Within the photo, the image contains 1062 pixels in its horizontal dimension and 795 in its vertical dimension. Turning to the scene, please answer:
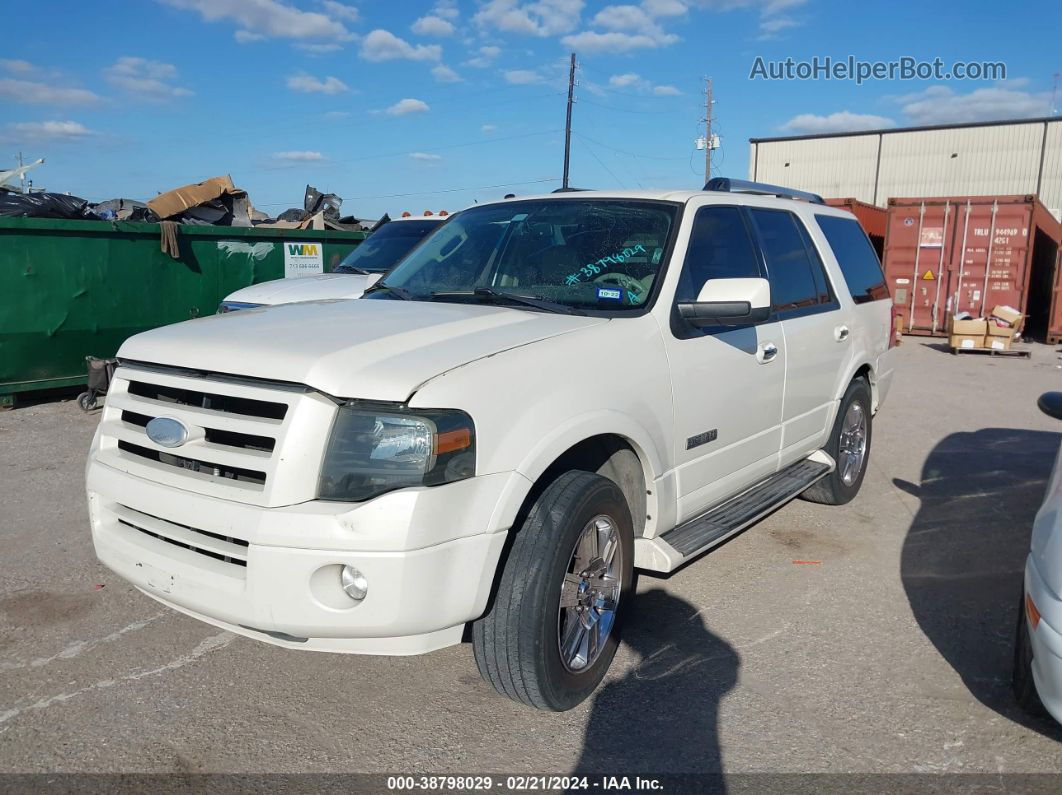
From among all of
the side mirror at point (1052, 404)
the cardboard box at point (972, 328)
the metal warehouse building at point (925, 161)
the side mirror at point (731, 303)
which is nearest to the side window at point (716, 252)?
the side mirror at point (731, 303)

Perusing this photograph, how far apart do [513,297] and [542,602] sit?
1427 millimetres

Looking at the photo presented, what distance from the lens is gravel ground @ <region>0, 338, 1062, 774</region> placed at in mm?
2828

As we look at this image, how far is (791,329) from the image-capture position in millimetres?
4484

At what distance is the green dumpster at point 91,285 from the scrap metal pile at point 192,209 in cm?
37

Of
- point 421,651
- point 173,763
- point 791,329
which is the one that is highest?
point 791,329

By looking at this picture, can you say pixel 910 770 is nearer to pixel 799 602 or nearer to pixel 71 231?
pixel 799 602

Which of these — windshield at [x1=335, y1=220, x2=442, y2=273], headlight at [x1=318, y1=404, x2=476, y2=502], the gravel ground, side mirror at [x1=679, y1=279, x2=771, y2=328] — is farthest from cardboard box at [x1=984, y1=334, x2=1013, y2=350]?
headlight at [x1=318, y1=404, x2=476, y2=502]

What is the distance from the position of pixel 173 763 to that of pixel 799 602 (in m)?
2.87

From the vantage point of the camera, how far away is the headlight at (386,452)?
8.12ft

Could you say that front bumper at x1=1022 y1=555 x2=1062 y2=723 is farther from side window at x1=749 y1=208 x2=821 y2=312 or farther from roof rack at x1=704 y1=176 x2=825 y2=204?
roof rack at x1=704 y1=176 x2=825 y2=204

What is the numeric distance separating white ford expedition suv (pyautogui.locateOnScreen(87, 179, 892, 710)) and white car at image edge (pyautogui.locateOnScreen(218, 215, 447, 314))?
11.1 feet

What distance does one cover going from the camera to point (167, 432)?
277cm

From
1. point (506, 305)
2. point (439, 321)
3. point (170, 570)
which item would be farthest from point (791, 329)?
point (170, 570)

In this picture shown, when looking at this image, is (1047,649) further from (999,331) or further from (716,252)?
(999,331)
